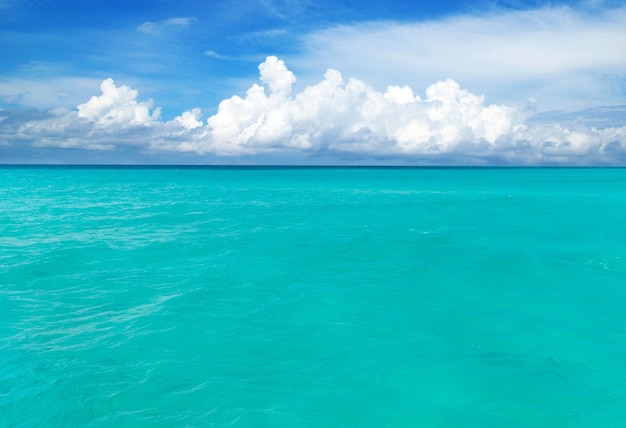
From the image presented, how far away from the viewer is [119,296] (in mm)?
15945

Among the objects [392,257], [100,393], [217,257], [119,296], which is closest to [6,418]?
[100,393]

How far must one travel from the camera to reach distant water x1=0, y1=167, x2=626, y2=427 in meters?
9.26

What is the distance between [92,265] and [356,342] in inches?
532

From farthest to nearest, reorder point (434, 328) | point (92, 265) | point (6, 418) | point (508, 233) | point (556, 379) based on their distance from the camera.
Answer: point (508, 233)
point (92, 265)
point (434, 328)
point (556, 379)
point (6, 418)

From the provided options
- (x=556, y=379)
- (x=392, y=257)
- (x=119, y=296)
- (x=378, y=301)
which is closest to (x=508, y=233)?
(x=392, y=257)

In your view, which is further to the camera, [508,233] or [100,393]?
[508,233]

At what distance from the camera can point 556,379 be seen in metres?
10.4

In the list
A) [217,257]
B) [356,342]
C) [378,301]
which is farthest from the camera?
[217,257]

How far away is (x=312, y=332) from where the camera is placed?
13070 millimetres

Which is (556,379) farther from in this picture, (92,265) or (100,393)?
(92,265)

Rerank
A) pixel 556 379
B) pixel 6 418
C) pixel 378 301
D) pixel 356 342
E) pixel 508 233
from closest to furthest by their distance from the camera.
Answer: pixel 6 418, pixel 556 379, pixel 356 342, pixel 378 301, pixel 508 233

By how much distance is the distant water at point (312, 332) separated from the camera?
926 cm

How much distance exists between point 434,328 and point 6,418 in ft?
34.2

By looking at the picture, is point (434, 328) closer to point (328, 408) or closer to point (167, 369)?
point (328, 408)
